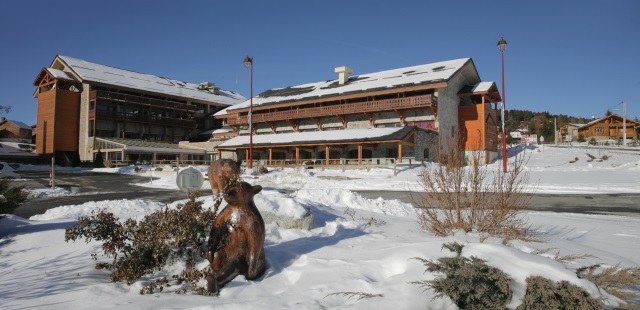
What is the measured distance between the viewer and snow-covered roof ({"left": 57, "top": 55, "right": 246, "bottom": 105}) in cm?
4712

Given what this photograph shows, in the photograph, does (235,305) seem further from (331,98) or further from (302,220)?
(331,98)

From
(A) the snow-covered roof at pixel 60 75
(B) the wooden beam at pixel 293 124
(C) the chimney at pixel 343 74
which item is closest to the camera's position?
(B) the wooden beam at pixel 293 124

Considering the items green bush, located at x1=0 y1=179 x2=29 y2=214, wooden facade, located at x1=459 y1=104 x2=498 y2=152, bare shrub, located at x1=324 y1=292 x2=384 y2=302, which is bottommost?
bare shrub, located at x1=324 y1=292 x2=384 y2=302

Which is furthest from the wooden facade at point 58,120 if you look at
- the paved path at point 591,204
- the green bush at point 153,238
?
the green bush at point 153,238

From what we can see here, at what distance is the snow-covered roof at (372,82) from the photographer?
3628 centimetres

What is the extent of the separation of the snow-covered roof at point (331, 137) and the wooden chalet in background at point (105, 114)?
11750mm

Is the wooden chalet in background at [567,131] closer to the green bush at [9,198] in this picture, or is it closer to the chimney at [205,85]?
the chimney at [205,85]

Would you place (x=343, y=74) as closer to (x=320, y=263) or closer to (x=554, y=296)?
(x=320, y=263)

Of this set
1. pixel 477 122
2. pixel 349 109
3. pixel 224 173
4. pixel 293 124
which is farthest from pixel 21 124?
pixel 224 173

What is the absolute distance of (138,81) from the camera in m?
52.3

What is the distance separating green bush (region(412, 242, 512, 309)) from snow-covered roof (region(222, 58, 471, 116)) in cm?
3226

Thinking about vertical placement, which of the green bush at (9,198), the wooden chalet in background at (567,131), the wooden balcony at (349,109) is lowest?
the green bush at (9,198)

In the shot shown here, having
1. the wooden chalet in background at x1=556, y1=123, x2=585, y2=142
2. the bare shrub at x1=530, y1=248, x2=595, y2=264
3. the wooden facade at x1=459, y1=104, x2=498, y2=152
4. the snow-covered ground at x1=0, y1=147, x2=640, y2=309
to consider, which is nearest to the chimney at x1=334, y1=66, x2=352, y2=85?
the wooden facade at x1=459, y1=104, x2=498, y2=152

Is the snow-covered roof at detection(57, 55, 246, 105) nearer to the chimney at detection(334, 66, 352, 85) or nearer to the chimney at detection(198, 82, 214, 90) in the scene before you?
the chimney at detection(198, 82, 214, 90)
